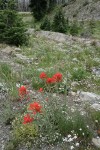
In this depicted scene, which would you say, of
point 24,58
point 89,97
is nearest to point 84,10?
point 24,58

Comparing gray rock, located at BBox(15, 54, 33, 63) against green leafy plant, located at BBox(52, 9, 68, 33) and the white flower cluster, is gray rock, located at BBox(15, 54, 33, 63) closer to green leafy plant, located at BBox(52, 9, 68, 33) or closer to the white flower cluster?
the white flower cluster

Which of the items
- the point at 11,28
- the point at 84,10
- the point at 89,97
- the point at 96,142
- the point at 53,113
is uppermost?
the point at 53,113

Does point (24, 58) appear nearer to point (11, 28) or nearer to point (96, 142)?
point (11, 28)

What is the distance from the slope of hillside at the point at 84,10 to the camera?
149 ft

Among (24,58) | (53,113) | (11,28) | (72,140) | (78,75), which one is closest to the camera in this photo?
(72,140)

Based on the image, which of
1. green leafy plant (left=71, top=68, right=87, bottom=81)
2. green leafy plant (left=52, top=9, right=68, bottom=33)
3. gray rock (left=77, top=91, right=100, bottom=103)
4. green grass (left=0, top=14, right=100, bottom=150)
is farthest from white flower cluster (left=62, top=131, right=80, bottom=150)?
green leafy plant (left=52, top=9, right=68, bottom=33)

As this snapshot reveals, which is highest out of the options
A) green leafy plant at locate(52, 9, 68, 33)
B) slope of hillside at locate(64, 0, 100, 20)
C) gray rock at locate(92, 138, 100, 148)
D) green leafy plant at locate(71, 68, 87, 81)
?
gray rock at locate(92, 138, 100, 148)

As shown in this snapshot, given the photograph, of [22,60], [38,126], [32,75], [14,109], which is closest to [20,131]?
[38,126]

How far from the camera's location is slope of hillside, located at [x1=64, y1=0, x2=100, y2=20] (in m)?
45.5

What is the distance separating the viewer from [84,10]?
4816 centimetres

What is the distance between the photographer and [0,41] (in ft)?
56.4

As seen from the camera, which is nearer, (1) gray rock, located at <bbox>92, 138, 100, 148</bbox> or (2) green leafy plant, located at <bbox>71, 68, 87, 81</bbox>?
(1) gray rock, located at <bbox>92, 138, 100, 148</bbox>

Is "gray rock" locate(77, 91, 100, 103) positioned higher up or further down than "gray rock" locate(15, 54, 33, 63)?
higher up

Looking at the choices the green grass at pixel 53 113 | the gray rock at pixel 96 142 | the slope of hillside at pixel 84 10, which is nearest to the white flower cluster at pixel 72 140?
the green grass at pixel 53 113
